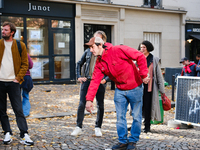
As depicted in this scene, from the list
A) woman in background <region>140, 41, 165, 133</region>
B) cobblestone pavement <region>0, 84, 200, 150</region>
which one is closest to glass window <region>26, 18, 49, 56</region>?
cobblestone pavement <region>0, 84, 200, 150</region>

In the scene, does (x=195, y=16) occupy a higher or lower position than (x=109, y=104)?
higher

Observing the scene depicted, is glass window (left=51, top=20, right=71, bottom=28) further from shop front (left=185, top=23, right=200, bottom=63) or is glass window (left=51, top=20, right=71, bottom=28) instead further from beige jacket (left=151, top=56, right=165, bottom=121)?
beige jacket (left=151, top=56, right=165, bottom=121)

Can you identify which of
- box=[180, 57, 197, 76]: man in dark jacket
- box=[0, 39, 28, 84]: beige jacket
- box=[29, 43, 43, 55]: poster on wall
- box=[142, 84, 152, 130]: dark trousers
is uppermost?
box=[29, 43, 43, 55]: poster on wall

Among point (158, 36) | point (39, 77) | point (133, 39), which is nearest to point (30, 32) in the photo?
point (39, 77)

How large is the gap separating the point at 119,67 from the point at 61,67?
11.1 meters

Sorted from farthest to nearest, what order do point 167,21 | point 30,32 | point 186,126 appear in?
point 167,21 < point 30,32 < point 186,126

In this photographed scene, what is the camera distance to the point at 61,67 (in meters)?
14.9

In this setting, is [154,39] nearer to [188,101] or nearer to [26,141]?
[188,101]

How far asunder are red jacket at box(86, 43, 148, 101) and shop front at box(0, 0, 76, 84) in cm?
1027

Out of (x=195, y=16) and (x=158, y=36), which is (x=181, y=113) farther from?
(x=195, y=16)

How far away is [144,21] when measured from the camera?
56.8 feet

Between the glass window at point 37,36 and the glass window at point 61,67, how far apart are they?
75cm

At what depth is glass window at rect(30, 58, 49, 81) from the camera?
1398 centimetres

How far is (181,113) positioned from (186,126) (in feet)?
1.01
